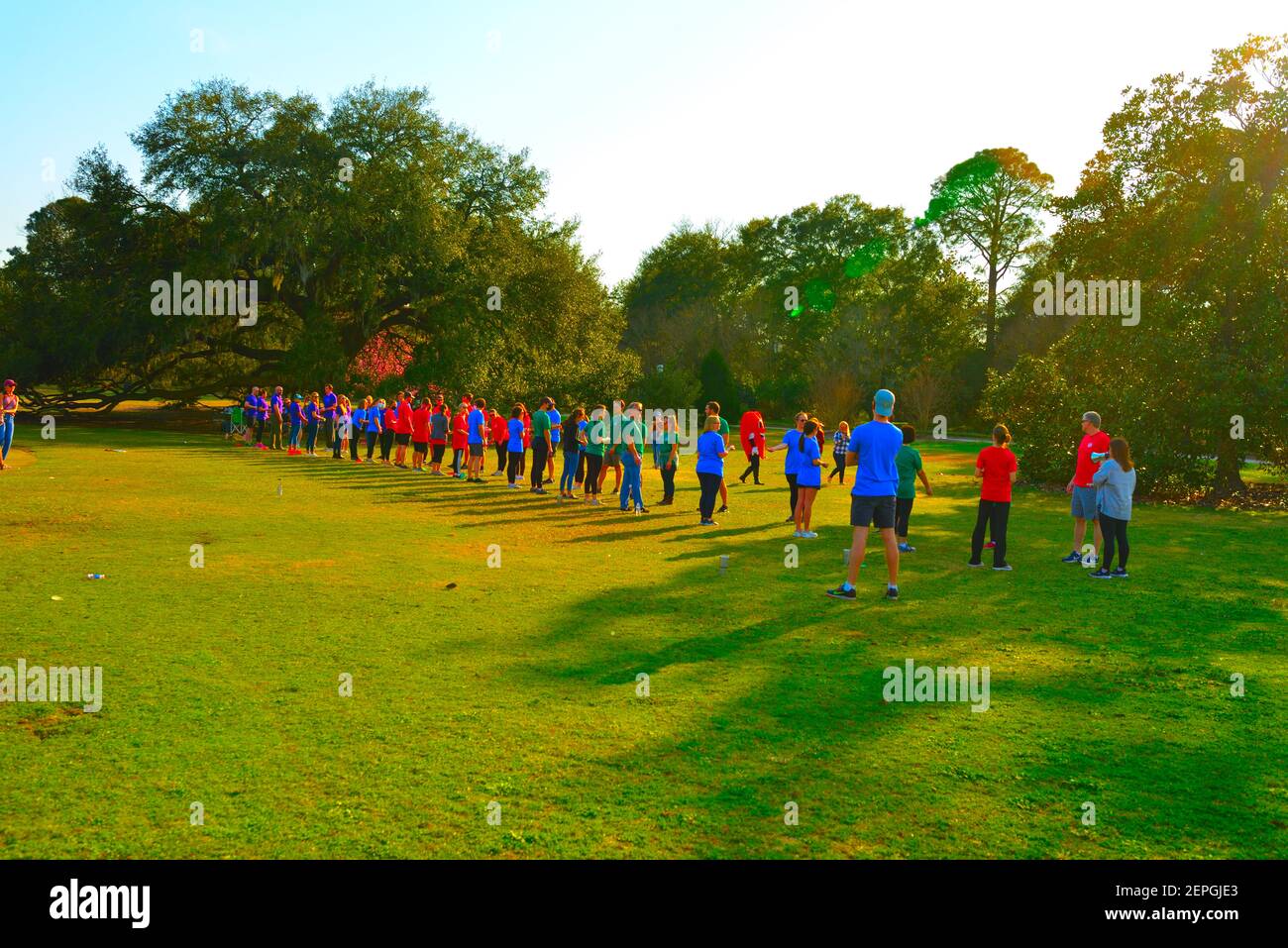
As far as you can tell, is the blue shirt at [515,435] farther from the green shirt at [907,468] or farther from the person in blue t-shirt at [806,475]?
the green shirt at [907,468]

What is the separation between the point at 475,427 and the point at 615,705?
684 inches

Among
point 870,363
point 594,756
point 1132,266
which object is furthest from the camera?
point 870,363

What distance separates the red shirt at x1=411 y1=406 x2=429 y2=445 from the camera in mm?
25984

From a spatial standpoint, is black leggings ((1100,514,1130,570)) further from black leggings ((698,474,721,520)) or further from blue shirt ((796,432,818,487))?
black leggings ((698,474,721,520))

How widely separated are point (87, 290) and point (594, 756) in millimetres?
42753

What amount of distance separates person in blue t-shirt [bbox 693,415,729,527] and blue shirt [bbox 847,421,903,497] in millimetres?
6013

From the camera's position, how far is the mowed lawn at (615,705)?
4.91 m

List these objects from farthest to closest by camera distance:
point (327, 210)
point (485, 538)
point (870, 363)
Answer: point (870, 363)
point (327, 210)
point (485, 538)

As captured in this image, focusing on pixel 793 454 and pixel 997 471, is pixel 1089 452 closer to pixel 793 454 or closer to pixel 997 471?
pixel 997 471

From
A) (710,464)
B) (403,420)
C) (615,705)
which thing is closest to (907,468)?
(710,464)

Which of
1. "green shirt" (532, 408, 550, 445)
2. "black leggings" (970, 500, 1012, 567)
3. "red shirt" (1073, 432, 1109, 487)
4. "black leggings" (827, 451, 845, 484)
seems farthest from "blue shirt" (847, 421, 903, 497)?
"green shirt" (532, 408, 550, 445)

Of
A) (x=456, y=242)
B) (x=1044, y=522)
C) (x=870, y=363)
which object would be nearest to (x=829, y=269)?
(x=870, y=363)

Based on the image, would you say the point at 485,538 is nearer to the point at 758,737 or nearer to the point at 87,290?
the point at 758,737

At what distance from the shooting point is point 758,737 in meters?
6.28
